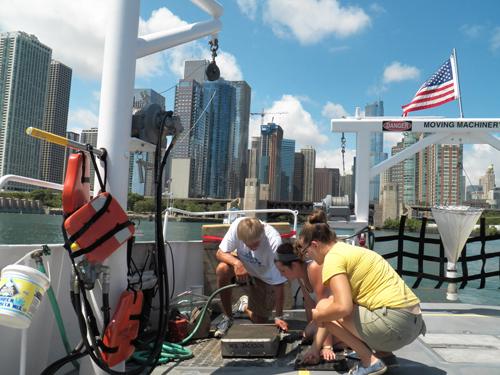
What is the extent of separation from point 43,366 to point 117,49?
2020 millimetres

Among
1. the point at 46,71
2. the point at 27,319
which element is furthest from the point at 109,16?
the point at 46,71

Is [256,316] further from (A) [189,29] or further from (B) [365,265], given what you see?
(A) [189,29]

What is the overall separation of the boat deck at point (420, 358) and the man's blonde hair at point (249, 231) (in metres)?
0.91

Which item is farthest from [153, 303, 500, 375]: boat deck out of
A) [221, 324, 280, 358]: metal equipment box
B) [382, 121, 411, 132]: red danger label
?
[382, 121, 411, 132]: red danger label

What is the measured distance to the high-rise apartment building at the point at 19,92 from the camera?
29031mm

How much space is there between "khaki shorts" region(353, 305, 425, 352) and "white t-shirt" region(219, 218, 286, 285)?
4.76ft

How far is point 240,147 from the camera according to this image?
5050 cm

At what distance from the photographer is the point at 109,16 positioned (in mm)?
2510

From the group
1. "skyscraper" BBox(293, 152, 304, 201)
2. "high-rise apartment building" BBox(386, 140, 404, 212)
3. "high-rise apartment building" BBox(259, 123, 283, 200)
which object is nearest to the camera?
"high-rise apartment building" BBox(386, 140, 404, 212)

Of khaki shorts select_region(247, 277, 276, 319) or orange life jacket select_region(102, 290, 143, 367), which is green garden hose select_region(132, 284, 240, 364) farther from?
khaki shorts select_region(247, 277, 276, 319)

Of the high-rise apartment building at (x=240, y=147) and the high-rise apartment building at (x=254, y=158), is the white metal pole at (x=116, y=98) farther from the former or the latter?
the high-rise apartment building at (x=254, y=158)

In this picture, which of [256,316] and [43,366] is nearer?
[43,366]

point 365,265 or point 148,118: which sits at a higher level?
point 148,118

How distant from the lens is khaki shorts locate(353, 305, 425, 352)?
2443 millimetres
